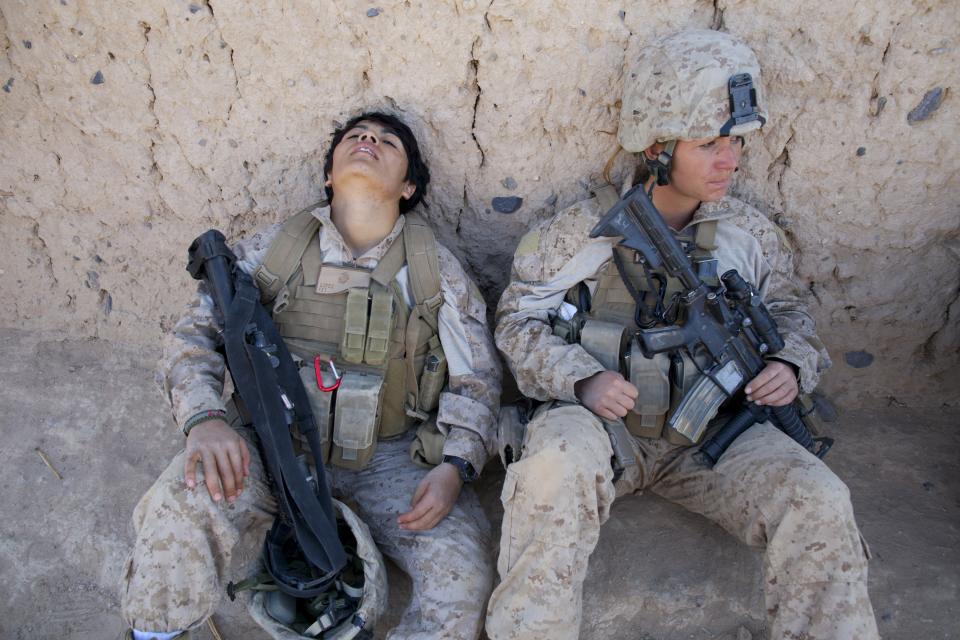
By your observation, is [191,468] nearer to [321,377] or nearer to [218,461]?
[218,461]

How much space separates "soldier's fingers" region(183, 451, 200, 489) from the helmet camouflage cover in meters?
1.74

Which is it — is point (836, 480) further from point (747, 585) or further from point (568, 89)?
point (568, 89)

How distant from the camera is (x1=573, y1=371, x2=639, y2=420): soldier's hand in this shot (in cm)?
247

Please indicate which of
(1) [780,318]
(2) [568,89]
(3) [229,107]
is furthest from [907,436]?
(3) [229,107]

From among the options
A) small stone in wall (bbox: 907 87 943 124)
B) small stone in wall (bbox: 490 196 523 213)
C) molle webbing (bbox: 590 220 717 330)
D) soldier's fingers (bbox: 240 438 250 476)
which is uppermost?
small stone in wall (bbox: 907 87 943 124)

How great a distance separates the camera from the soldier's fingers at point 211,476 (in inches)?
92.7

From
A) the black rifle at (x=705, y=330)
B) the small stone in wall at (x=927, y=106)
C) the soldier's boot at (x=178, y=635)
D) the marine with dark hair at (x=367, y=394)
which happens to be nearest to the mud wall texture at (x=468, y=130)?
the small stone in wall at (x=927, y=106)

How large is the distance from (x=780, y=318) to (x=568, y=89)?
1.14 meters

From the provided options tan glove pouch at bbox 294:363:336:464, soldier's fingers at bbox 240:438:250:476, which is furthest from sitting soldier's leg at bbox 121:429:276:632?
tan glove pouch at bbox 294:363:336:464

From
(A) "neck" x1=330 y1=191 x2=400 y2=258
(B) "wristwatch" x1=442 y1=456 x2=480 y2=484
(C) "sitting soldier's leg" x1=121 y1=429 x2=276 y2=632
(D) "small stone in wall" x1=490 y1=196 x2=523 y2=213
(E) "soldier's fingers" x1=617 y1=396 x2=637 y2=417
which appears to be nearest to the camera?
(C) "sitting soldier's leg" x1=121 y1=429 x2=276 y2=632

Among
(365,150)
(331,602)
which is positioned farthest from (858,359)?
(331,602)

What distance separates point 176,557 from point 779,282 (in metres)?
2.16

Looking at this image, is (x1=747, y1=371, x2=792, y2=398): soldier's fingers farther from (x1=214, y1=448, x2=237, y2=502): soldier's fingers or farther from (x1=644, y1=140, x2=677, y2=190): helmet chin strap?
(x1=214, y1=448, x2=237, y2=502): soldier's fingers

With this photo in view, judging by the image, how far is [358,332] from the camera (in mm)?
2766
